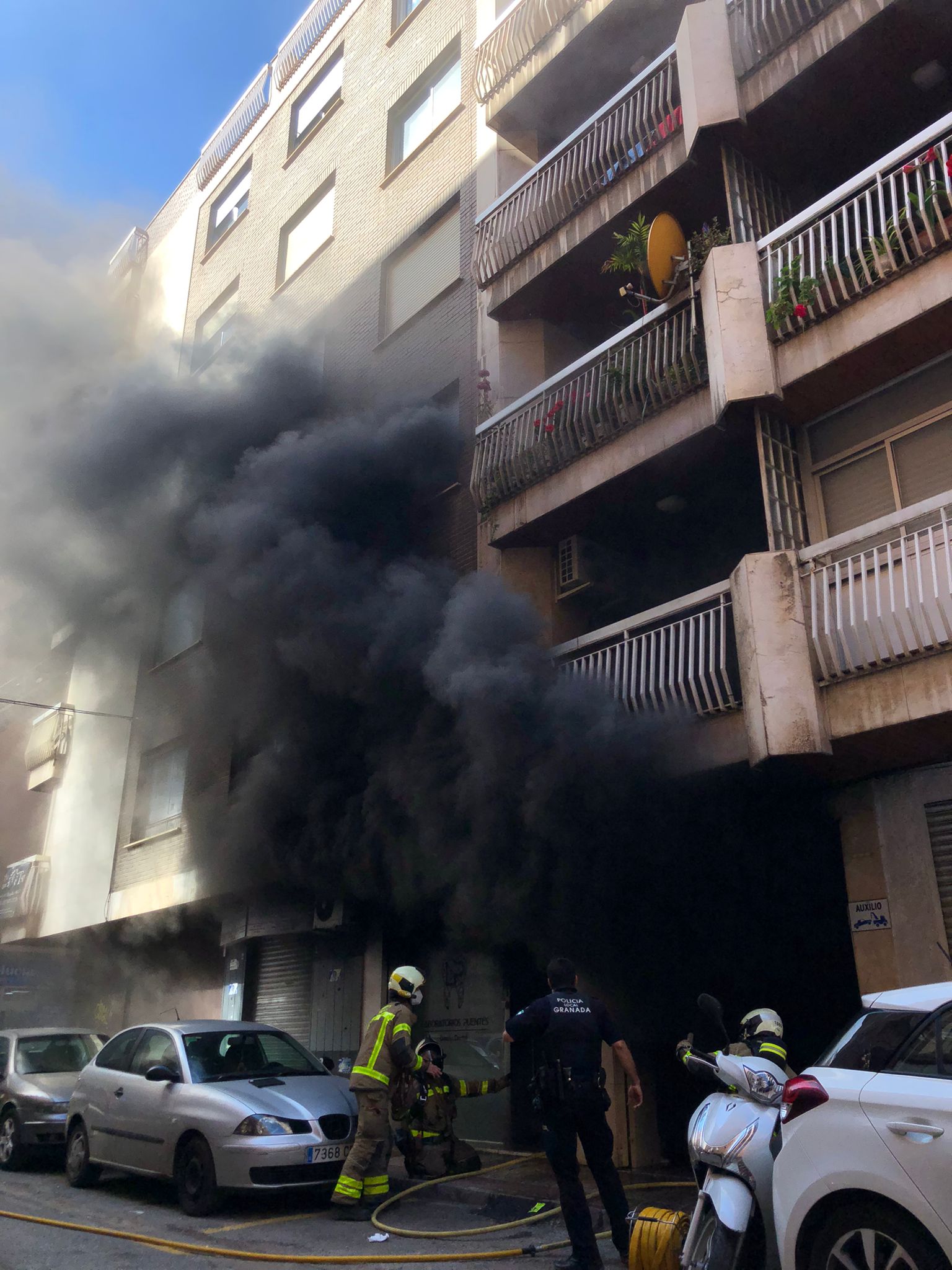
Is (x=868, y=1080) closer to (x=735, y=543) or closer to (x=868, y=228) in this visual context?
(x=868, y=228)

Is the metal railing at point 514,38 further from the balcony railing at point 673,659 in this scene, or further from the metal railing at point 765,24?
→ the balcony railing at point 673,659

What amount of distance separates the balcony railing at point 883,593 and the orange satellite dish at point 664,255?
315cm

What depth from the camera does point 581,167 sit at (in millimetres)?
10539

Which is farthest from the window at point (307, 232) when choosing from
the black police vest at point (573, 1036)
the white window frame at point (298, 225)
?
the black police vest at point (573, 1036)

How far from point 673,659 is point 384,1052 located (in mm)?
3720

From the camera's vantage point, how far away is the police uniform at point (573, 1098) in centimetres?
483

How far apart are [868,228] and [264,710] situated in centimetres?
775

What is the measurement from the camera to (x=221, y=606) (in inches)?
476

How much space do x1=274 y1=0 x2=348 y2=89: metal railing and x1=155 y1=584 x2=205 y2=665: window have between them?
421 inches

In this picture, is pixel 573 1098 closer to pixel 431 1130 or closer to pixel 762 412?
pixel 431 1130

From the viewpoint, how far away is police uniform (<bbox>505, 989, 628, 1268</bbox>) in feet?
15.9

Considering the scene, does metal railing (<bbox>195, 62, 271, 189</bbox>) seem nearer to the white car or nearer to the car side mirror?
the car side mirror

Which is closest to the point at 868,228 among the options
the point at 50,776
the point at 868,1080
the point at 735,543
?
the point at 735,543

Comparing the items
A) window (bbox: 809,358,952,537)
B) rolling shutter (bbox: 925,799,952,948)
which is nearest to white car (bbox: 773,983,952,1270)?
rolling shutter (bbox: 925,799,952,948)
